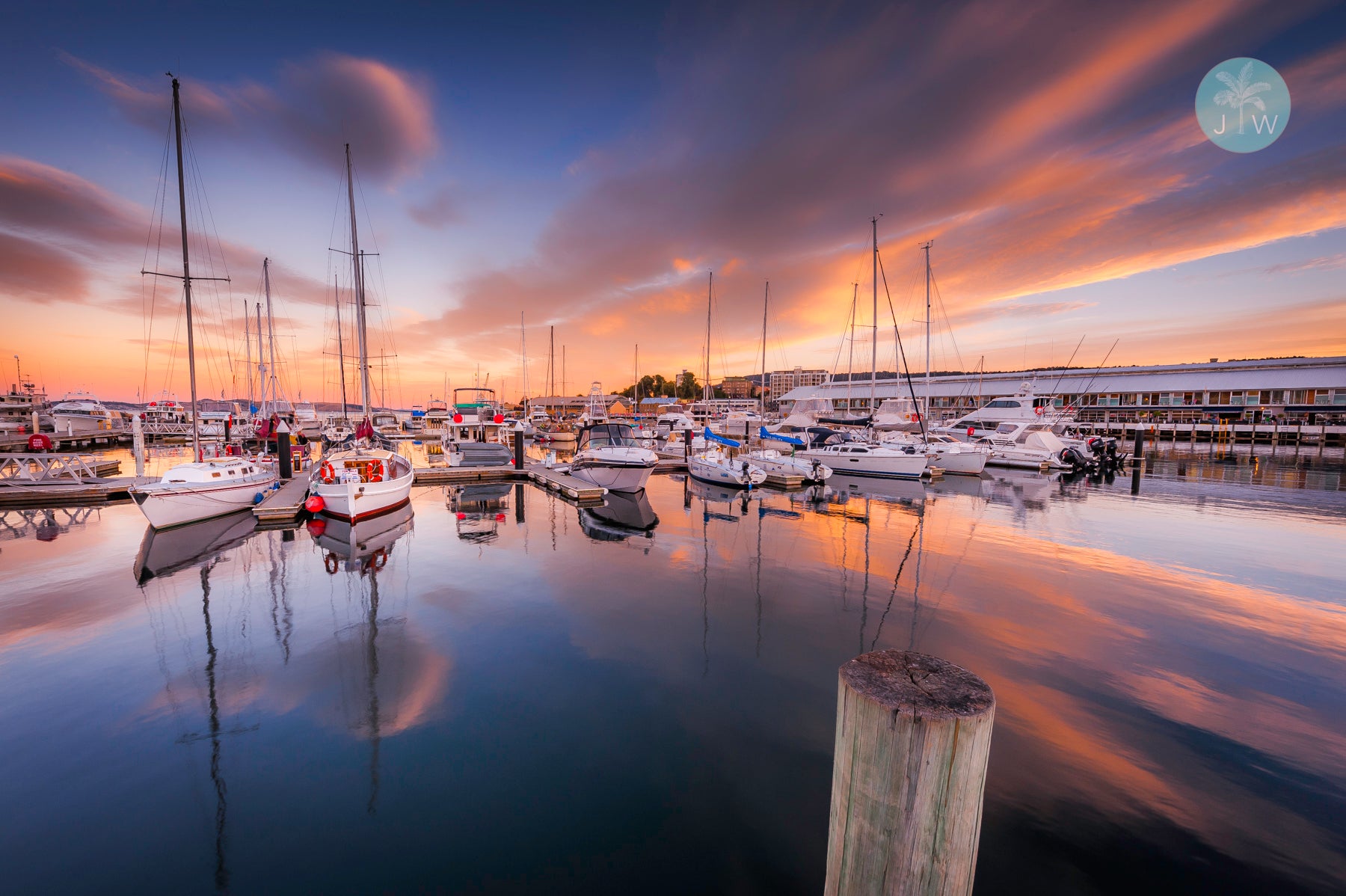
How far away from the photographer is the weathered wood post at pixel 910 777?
230cm

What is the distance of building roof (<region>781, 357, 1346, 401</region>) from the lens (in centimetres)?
5825

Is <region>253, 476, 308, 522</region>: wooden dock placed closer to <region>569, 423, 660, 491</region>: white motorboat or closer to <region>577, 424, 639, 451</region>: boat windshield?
<region>569, 423, 660, 491</region>: white motorboat

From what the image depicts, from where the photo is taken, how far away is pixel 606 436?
24.1m

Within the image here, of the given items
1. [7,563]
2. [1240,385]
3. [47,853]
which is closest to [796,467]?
[47,853]

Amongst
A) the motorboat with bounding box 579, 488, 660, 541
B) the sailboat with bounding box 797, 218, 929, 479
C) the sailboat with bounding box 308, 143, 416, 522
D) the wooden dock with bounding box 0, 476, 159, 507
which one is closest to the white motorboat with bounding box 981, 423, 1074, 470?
the sailboat with bounding box 797, 218, 929, 479

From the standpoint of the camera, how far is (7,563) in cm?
1197

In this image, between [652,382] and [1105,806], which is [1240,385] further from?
[652,382]

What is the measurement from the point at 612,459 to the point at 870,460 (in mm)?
17255

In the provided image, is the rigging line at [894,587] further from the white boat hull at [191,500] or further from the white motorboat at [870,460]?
the white boat hull at [191,500]

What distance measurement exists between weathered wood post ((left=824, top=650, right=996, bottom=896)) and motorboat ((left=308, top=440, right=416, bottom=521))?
17.6 meters

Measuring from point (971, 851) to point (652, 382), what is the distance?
5858 inches

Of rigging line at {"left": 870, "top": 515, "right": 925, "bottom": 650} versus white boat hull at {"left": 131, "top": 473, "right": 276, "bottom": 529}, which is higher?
white boat hull at {"left": 131, "top": 473, "right": 276, "bottom": 529}

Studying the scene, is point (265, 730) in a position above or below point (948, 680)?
below

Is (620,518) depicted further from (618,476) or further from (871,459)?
(871,459)
